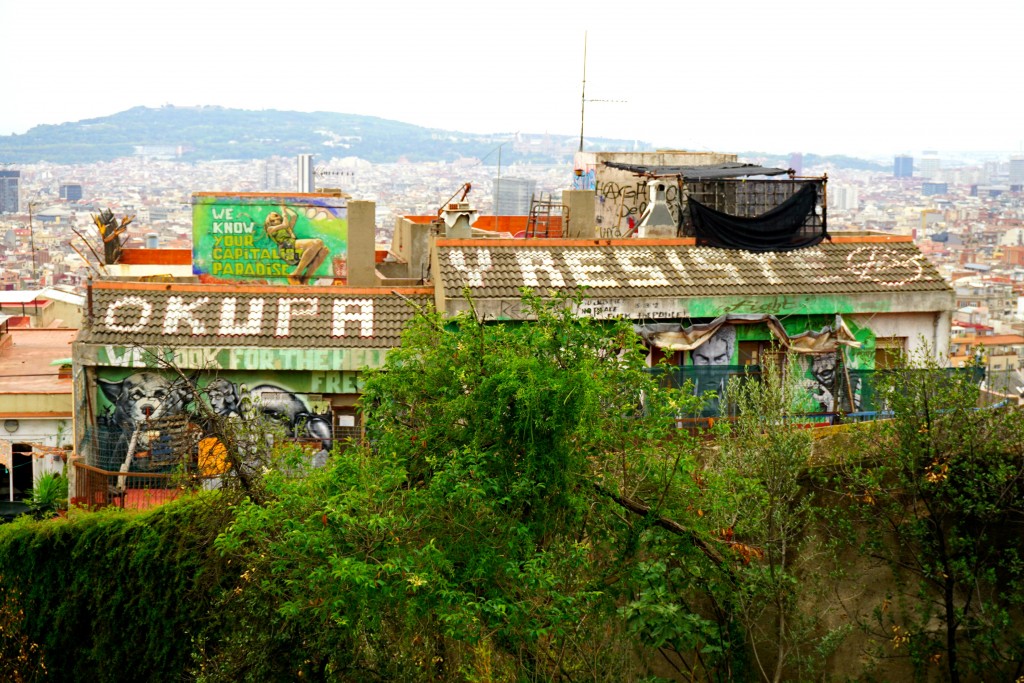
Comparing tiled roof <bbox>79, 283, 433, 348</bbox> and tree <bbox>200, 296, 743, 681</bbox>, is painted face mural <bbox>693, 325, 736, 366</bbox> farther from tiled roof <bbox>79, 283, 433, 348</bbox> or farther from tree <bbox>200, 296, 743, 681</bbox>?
tree <bbox>200, 296, 743, 681</bbox>

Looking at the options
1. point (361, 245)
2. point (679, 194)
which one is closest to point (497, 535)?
point (361, 245)

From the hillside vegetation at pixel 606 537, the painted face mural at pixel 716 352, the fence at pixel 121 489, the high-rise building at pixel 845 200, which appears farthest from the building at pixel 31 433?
the high-rise building at pixel 845 200

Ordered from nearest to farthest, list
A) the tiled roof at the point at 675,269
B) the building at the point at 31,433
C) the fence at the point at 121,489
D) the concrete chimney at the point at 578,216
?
1. the fence at the point at 121,489
2. the tiled roof at the point at 675,269
3. the building at the point at 31,433
4. the concrete chimney at the point at 578,216

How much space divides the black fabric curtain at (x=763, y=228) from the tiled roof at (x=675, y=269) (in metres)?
0.27

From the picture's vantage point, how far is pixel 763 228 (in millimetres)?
25969

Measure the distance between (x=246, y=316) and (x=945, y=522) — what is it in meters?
13.9

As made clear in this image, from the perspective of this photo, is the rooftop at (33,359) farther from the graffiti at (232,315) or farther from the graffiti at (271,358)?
the graffiti at (271,358)

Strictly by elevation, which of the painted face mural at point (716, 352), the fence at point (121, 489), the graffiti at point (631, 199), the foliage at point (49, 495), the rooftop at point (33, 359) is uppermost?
the graffiti at point (631, 199)

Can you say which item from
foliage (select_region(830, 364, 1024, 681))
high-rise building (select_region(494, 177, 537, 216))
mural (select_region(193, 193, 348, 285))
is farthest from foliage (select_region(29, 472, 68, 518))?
high-rise building (select_region(494, 177, 537, 216))

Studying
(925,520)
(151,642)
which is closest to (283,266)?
(151,642)

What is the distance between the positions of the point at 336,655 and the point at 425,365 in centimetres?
315

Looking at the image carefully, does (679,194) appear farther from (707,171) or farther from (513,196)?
(513,196)

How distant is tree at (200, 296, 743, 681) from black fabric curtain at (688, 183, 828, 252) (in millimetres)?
12500

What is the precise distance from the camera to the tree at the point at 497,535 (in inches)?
455
